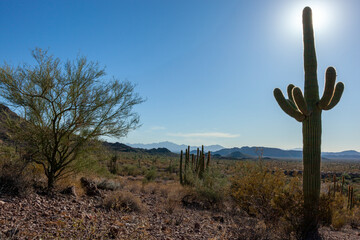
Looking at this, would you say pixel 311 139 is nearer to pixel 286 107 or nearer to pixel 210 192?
pixel 286 107

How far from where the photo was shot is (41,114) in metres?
8.66

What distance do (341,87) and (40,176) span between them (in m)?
10.7

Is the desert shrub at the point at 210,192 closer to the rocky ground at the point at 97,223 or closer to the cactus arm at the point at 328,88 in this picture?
the rocky ground at the point at 97,223

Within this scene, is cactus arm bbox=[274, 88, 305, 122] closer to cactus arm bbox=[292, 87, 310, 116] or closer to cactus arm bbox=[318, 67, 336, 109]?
cactus arm bbox=[292, 87, 310, 116]

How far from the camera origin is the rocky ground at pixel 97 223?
5059 mm

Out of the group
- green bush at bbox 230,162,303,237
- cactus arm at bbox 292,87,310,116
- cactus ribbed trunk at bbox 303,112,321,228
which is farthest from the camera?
cactus arm at bbox 292,87,310,116

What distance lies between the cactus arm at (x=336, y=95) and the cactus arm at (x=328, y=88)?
274 millimetres

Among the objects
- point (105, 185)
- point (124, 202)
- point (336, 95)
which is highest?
point (336, 95)

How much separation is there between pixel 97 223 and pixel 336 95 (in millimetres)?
7956

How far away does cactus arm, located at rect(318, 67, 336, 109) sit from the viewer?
299 inches

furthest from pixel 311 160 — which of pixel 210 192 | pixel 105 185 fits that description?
pixel 105 185

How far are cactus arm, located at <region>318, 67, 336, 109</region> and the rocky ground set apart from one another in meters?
3.64

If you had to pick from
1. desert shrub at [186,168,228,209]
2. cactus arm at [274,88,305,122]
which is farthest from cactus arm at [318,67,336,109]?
desert shrub at [186,168,228,209]

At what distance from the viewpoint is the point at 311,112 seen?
302 inches
